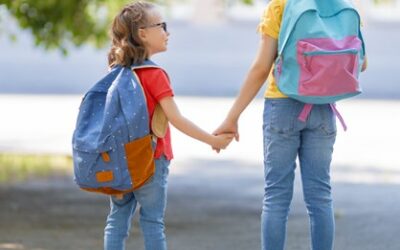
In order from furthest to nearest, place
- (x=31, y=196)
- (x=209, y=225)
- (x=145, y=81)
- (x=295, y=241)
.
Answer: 1. (x=31, y=196)
2. (x=209, y=225)
3. (x=295, y=241)
4. (x=145, y=81)

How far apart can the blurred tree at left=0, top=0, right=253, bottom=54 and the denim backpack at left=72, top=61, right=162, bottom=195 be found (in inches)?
222

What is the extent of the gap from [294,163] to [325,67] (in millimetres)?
549

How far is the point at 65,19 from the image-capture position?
487 inches

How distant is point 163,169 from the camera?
5855 millimetres

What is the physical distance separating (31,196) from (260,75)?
619cm

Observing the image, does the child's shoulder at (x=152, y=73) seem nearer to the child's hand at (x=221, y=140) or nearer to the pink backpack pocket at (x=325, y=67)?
the child's hand at (x=221, y=140)

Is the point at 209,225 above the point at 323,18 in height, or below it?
below

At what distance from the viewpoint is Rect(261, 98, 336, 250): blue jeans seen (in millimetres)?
5926

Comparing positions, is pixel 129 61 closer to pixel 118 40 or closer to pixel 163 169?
pixel 118 40

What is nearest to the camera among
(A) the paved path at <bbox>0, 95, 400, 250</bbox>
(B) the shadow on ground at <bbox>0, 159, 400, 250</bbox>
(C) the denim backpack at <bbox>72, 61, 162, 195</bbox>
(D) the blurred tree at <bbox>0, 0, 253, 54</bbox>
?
(C) the denim backpack at <bbox>72, 61, 162, 195</bbox>

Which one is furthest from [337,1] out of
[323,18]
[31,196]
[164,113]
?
[31,196]

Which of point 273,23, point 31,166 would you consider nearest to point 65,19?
point 31,166

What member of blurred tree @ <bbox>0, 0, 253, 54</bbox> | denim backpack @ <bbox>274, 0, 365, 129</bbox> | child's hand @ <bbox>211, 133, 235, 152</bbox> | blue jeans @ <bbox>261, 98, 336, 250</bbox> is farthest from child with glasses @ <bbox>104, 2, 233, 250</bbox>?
blurred tree @ <bbox>0, 0, 253, 54</bbox>

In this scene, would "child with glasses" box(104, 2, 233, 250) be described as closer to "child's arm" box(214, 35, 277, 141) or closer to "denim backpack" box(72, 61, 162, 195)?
"denim backpack" box(72, 61, 162, 195)
